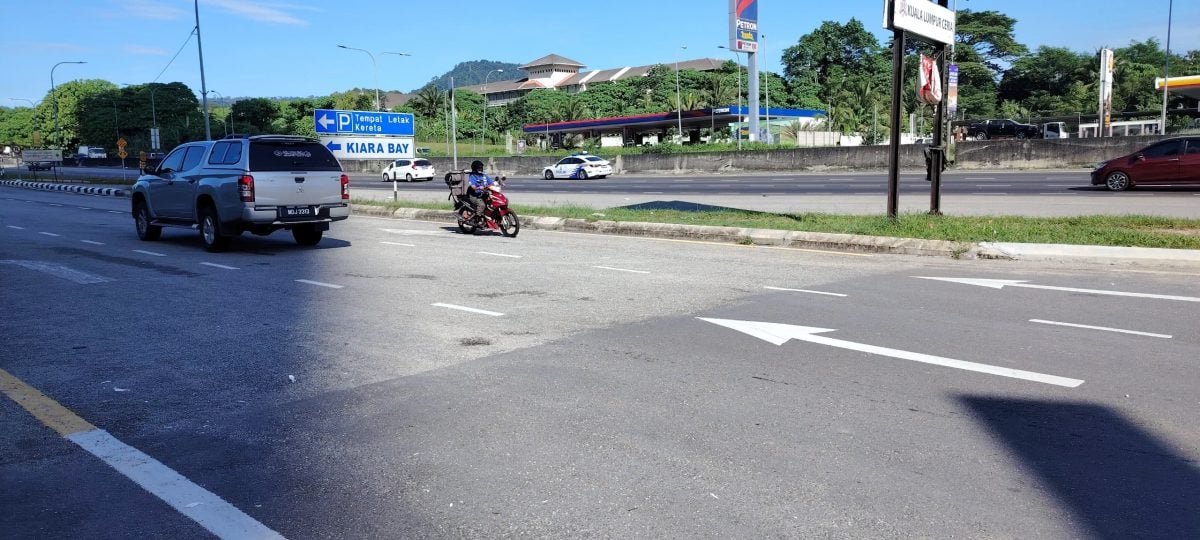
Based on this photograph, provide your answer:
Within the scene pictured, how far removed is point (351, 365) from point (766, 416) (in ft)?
10.3

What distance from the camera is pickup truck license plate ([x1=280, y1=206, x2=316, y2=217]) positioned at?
13.9 metres

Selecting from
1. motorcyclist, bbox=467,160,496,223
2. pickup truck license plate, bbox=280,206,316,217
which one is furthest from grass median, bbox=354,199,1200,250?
pickup truck license plate, bbox=280,206,316,217

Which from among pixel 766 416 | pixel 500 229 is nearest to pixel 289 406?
pixel 766 416

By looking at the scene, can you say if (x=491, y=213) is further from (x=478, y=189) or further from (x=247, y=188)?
(x=247, y=188)

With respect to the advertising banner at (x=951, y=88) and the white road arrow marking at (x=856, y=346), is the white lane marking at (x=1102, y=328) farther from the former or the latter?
the advertising banner at (x=951, y=88)

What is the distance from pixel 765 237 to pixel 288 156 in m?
7.99

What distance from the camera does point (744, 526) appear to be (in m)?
3.63

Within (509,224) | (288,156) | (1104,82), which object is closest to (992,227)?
(509,224)

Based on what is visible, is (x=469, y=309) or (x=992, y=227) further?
(x=992, y=227)

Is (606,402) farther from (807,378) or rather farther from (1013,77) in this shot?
(1013,77)

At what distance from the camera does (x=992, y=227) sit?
13516 mm

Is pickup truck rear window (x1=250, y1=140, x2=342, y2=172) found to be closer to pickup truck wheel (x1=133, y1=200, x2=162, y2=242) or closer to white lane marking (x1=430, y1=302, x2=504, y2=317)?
pickup truck wheel (x1=133, y1=200, x2=162, y2=242)

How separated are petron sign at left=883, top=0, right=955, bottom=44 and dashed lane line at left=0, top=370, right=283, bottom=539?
1224 centimetres

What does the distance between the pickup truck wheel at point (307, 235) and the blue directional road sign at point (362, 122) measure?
408 inches
